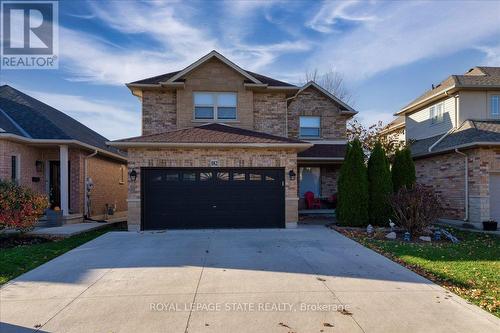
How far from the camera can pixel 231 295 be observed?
5867 mm

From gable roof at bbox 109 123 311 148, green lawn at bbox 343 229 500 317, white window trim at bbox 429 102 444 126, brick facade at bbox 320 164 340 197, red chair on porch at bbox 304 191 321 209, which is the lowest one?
green lawn at bbox 343 229 500 317

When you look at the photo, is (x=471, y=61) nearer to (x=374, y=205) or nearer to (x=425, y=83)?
(x=425, y=83)

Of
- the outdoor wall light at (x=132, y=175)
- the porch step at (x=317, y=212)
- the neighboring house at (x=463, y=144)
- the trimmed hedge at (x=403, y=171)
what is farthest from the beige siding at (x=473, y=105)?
the outdoor wall light at (x=132, y=175)

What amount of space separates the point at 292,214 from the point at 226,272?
21.3 feet

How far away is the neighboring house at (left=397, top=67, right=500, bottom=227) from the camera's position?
564 inches

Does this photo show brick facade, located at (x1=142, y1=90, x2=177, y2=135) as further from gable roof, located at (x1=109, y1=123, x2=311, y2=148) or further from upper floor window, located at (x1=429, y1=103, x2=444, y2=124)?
upper floor window, located at (x1=429, y1=103, x2=444, y2=124)

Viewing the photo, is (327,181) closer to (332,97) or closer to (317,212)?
(317,212)

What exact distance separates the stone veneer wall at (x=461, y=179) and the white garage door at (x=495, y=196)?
0.31 metres

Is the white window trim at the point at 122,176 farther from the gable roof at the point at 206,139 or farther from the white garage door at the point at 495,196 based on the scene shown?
the white garage door at the point at 495,196

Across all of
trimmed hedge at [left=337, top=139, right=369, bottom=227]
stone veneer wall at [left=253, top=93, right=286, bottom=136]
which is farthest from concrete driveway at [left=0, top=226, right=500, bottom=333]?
stone veneer wall at [left=253, top=93, right=286, bottom=136]

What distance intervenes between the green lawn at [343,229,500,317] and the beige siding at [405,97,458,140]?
24.1 feet

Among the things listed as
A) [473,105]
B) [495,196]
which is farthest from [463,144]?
[473,105]

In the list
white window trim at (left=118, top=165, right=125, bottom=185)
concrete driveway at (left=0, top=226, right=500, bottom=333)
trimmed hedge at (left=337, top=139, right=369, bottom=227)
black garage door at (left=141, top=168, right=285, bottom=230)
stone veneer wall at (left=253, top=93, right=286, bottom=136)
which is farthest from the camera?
white window trim at (left=118, top=165, right=125, bottom=185)

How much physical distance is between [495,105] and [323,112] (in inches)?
314
